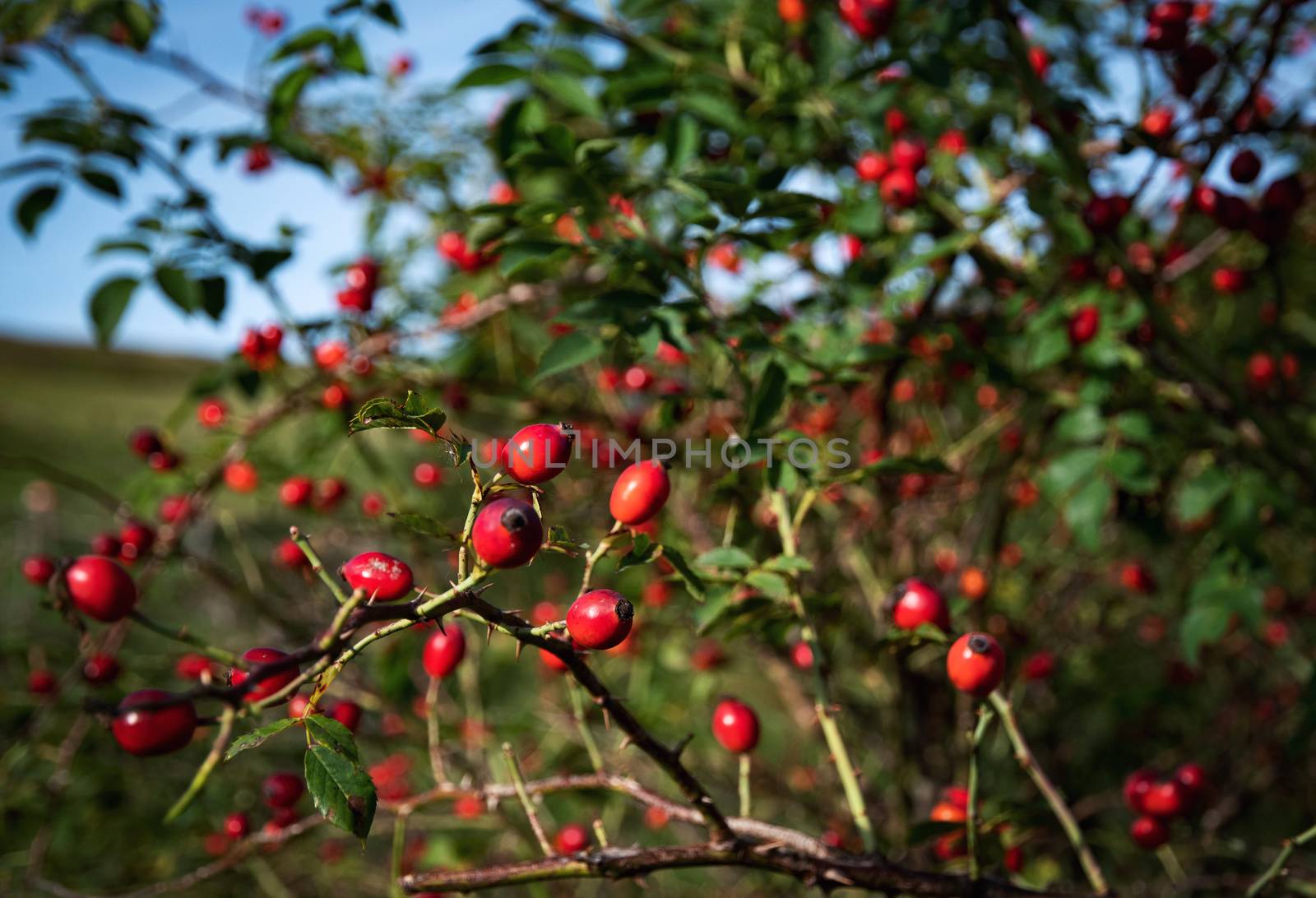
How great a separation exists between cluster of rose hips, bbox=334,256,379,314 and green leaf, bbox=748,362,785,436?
1.24 m

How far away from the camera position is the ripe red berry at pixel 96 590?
71 cm

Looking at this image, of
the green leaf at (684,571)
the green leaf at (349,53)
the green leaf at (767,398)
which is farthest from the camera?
the green leaf at (349,53)

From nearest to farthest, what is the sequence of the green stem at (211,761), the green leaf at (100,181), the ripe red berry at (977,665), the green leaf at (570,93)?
1. the green stem at (211,761)
2. the ripe red berry at (977,665)
3. the green leaf at (570,93)
4. the green leaf at (100,181)

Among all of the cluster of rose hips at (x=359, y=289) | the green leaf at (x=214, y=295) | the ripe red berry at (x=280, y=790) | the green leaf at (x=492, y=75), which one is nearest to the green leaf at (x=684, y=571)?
the ripe red berry at (x=280, y=790)

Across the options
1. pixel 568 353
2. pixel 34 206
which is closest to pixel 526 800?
pixel 568 353

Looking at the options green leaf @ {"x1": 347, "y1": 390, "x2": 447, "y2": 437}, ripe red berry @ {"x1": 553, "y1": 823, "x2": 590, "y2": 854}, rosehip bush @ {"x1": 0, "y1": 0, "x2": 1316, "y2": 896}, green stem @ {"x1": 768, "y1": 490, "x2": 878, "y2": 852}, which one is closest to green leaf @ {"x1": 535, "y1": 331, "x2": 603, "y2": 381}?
rosehip bush @ {"x1": 0, "y1": 0, "x2": 1316, "y2": 896}

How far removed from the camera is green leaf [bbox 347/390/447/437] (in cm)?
68

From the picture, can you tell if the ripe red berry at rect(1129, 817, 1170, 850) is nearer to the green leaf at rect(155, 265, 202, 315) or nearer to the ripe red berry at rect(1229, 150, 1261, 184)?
the ripe red berry at rect(1229, 150, 1261, 184)

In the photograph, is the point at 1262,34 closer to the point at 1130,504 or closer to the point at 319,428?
the point at 1130,504

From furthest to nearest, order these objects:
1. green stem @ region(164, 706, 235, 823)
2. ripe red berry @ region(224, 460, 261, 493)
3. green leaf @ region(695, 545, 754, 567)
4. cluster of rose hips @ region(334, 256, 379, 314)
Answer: ripe red berry @ region(224, 460, 261, 493)
cluster of rose hips @ region(334, 256, 379, 314)
green leaf @ region(695, 545, 754, 567)
green stem @ region(164, 706, 235, 823)

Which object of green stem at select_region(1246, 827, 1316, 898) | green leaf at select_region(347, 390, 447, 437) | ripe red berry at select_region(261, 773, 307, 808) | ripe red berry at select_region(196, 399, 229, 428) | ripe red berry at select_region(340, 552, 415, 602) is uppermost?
green leaf at select_region(347, 390, 447, 437)

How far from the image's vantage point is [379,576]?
69cm

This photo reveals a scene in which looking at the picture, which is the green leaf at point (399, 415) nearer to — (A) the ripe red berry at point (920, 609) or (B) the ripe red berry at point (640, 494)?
(B) the ripe red berry at point (640, 494)

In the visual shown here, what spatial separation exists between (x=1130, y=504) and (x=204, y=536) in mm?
4075
